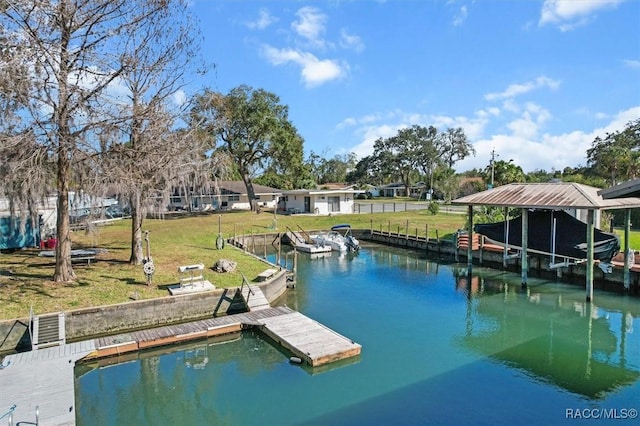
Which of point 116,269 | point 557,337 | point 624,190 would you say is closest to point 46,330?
point 116,269

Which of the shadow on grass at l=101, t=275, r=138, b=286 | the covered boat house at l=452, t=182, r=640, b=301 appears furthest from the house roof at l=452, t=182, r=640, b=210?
the shadow on grass at l=101, t=275, r=138, b=286

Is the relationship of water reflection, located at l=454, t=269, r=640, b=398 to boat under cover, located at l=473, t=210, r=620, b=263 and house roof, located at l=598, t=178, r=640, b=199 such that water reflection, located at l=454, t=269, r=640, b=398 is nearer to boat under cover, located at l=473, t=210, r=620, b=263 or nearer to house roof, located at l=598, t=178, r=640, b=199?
boat under cover, located at l=473, t=210, r=620, b=263

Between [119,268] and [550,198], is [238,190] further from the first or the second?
[550,198]

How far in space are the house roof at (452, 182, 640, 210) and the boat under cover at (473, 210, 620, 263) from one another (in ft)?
5.01

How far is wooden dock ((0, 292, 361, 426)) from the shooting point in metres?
8.71

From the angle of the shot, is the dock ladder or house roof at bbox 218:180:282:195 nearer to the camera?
the dock ladder

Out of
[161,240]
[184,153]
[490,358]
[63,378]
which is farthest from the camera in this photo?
[161,240]

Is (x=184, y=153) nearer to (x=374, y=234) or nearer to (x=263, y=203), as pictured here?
(x=374, y=234)

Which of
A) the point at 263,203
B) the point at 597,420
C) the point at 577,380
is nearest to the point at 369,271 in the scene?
the point at 577,380

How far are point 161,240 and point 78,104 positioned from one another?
1443 centimetres

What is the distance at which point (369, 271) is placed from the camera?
23.9 meters

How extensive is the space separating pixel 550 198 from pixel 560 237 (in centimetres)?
287

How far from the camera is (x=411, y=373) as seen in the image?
36.3 feet

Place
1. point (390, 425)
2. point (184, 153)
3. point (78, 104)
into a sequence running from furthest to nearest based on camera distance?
1. point (184, 153)
2. point (78, 104)
3. point (390, 425)
